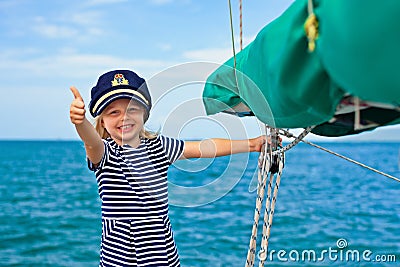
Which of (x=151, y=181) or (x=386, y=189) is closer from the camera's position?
(x=151, y=181)

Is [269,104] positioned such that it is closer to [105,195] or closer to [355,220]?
[105,195]

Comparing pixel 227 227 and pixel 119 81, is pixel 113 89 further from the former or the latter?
pixel 227 227

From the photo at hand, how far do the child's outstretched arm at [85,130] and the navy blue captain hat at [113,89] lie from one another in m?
0.13

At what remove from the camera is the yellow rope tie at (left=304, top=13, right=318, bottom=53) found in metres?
0.78

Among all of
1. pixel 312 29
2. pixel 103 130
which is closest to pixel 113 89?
pixel 103 130

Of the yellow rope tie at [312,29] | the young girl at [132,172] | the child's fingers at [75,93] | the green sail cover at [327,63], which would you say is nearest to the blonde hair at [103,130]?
the young girl at [132,172]

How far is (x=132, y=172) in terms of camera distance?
5.64 feet

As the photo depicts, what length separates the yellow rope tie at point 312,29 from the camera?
78 cm

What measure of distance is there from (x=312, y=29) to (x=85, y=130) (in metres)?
0.81

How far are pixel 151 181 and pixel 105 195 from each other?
134mm

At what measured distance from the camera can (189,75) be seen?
1.32m

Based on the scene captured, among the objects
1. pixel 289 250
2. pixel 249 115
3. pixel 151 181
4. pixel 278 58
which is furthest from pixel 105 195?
pixel 289 250

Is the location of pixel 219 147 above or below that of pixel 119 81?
below

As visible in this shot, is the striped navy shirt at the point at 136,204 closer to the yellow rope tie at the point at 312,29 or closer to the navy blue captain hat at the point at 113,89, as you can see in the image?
the navy blue captain hat at the point at 113,89
